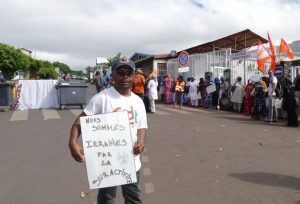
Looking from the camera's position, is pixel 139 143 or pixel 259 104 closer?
pixel 139 143

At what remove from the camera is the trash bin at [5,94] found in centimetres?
1556

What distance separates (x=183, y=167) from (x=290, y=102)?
6542mm

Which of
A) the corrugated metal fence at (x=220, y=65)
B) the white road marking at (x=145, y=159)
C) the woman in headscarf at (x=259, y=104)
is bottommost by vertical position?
the white road marking at (x=145, y=159)

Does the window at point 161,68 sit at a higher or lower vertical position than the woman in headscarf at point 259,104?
higher

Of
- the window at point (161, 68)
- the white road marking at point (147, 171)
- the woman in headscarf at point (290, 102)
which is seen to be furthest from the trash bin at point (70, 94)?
the white road marking at point (147, 171)

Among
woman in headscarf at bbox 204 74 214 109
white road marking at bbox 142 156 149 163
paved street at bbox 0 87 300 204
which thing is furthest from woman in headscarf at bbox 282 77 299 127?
woman in headscarf at bbox 204 74 214 109

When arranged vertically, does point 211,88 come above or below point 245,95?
above

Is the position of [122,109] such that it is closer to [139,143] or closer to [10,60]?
[139,143]

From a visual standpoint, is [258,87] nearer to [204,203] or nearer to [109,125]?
[204,203]

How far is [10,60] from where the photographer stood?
44.9 metres

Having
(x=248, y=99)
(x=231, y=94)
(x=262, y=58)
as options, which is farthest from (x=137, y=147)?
(x=262, y=58)

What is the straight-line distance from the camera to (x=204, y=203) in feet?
14.7

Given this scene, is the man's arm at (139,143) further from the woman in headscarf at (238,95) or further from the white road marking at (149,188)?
the woman in headscarf at (238,95)

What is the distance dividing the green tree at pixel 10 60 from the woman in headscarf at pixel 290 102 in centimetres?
3919
